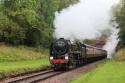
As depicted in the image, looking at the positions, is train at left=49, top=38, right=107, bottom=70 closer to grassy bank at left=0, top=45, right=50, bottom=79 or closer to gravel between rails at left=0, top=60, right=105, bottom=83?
gravel between rails at left=0, top=60, right=105, bottom=83

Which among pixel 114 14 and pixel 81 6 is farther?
pixel 114 14

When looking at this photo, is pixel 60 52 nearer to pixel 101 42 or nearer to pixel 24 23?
pixel 24 23

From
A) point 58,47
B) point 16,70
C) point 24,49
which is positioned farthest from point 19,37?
point 16,70

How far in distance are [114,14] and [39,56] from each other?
51.6ft

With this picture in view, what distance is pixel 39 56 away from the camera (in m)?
64.8

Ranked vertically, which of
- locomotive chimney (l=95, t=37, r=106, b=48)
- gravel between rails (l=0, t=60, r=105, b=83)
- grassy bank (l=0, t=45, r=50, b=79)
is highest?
locomotive chimney (l=95, t=37, r=106, b=48)

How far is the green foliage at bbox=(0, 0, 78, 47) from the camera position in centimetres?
6538

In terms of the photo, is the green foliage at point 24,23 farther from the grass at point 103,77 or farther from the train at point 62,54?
the grass at point 103,77

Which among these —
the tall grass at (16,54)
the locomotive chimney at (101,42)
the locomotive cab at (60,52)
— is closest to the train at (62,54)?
the locomotive cab at (60,52)

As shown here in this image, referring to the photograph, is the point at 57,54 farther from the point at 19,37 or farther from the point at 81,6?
the point at 19,37

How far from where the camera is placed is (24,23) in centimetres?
6875

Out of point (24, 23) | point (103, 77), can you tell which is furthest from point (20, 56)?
point (103, 77)

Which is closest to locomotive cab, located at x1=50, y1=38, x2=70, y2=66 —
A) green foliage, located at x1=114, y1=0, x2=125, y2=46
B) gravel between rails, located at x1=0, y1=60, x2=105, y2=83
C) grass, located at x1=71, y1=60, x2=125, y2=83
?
gravel between rails, located at x1=0, y1=60, x2=105, y2=83

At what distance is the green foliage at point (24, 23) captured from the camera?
65375mm
